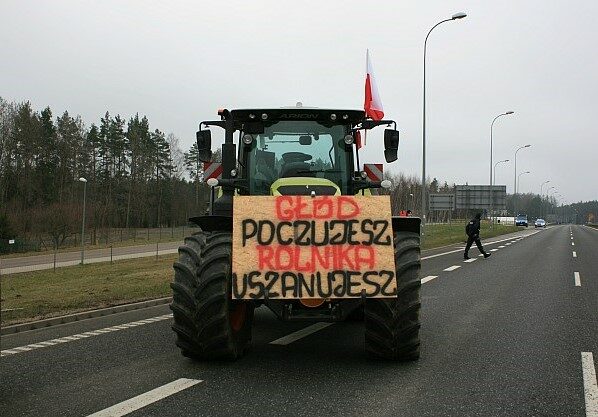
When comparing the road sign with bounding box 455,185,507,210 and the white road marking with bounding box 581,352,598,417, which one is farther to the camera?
the road sign with bounding box 455,185,507,210

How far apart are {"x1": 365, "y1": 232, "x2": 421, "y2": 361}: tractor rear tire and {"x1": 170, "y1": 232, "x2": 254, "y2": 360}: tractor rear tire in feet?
4.27

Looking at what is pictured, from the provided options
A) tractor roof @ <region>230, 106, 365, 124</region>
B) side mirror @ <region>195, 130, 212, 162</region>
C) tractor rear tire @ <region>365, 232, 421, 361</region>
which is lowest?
tractor rear tire @ <region>365, 232, 421, 361</region>

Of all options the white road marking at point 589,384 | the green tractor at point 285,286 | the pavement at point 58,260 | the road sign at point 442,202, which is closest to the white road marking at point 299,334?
the green tractor at point 285,286

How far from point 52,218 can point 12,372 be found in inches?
1718

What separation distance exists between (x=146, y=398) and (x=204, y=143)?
3.24 metres

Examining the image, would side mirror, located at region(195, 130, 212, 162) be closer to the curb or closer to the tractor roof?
the tractor roof

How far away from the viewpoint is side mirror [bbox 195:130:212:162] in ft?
22.7

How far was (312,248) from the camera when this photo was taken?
17.3 feet

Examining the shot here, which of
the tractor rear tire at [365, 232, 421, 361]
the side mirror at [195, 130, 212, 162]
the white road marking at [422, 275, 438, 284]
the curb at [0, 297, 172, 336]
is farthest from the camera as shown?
the white road marking at [422, 275, 438, 284]

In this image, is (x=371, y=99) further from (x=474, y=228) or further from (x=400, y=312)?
(x=474, y=228)

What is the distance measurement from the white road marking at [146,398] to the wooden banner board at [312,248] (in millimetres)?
917

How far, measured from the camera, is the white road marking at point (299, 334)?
693 centimetres

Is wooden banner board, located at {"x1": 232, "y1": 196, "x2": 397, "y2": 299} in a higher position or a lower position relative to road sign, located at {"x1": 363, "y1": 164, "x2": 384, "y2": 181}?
lower

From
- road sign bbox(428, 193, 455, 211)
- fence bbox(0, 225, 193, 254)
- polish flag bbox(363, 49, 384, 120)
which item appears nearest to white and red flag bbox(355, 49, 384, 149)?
polish flag bbox(363, 49, 384, 120)
